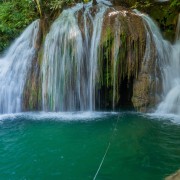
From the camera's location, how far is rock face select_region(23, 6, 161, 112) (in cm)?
937

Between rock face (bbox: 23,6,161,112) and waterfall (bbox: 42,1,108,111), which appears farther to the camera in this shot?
waterfall (bbox: 42,1,108,111)

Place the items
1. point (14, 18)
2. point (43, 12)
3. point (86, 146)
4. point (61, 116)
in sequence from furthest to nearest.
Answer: point (14, 18), point (43, 12), point (61, 116), point (86, 146)

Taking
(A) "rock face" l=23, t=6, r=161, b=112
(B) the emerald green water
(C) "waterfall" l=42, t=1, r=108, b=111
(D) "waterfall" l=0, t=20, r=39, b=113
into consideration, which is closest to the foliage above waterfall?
(D) "waterfall" l=0, t=20, r=39, b=113

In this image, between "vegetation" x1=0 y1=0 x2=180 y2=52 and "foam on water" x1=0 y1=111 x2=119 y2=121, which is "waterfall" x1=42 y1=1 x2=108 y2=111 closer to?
"foam on water" x1=0 y1=111 x2=119 y2=121

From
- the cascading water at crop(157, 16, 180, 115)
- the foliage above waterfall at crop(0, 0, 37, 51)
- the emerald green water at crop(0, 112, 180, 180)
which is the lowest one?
the emerald green water at crop(0, 112, 180, 180)

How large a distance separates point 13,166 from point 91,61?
436 cm

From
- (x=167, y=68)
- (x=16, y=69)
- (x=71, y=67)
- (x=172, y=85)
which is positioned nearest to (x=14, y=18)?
(x=16, y=69)

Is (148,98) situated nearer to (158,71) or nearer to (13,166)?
(158,71)

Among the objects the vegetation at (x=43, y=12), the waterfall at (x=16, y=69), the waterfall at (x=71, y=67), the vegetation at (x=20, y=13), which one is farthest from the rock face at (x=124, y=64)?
the vegetation at (x=20, y=13)

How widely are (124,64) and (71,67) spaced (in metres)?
1.61

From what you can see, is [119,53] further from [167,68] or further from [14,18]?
[14,18]

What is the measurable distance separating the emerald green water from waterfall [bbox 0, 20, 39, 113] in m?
0.83

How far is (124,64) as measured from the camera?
9414mm

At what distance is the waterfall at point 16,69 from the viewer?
10102mm
